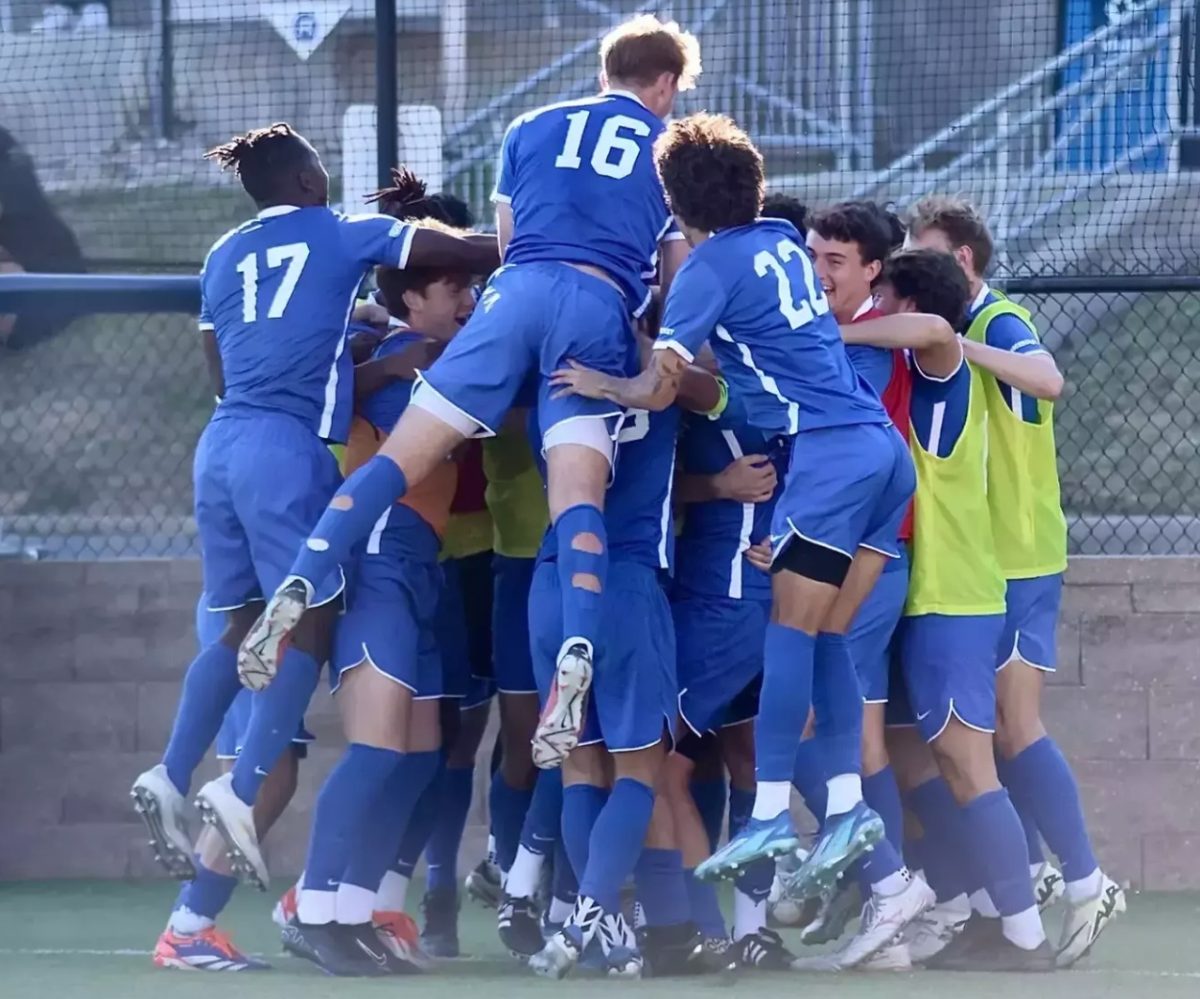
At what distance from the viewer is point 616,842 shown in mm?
4938

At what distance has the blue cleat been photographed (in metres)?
4.83

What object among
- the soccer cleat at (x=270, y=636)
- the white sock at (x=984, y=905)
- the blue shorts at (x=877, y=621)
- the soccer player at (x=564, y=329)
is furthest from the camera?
the white sock at (x=984, y=905)

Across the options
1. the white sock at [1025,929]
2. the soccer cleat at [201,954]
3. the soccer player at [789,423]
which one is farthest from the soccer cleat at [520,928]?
the white sock at [1025,929]

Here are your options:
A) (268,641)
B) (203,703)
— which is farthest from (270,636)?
(203,703)

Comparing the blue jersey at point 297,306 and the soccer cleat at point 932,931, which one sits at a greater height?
the blue jersey at point 297,306

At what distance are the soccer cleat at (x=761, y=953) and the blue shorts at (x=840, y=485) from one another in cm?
103

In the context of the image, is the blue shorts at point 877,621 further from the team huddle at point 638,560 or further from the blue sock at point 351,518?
the blue sock at point 351,518

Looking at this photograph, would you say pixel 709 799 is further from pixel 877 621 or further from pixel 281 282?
pixel 281 282

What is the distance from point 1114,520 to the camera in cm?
717

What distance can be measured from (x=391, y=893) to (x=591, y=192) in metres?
1.92

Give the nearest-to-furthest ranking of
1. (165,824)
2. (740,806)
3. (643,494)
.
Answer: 1. (165,824)
2. (643,494)
3. (740,806)

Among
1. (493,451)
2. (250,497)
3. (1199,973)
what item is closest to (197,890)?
(250,497)

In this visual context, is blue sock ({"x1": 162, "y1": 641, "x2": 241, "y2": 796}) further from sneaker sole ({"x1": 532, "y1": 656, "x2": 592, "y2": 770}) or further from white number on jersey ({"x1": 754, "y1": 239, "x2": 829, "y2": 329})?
white number on jersey ({"x1": 754, "y1": 239, "x2": 829, "y2": 329})

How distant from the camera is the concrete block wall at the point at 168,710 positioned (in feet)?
22.2
